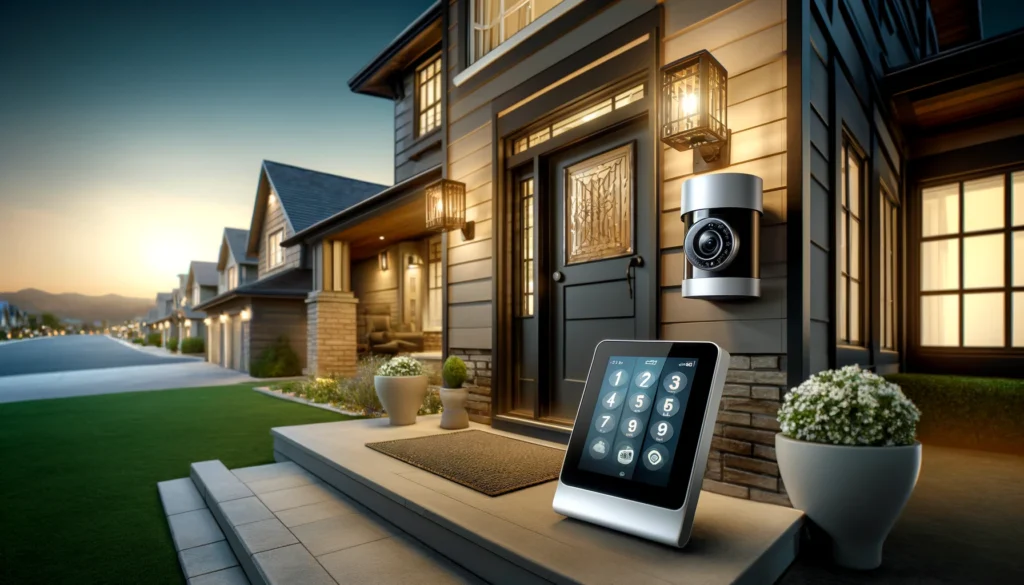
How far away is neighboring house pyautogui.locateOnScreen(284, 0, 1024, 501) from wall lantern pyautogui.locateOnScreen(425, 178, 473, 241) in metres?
0.04

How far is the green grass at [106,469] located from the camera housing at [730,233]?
2.74 m

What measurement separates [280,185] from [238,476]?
12022mm

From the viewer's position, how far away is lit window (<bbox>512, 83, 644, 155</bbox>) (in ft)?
10.4

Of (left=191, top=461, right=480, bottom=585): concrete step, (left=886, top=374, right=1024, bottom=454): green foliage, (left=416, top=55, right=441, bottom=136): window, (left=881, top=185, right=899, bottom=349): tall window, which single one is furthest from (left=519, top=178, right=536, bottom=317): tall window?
(left=416, top=55, right=441, bottom=136): window

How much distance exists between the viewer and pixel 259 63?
46.4 ft

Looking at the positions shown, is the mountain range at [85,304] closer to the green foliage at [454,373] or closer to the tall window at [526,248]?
the green foliage at [454,373]

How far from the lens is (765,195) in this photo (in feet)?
7.60

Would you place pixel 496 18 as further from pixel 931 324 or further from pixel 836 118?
pixel 931 324

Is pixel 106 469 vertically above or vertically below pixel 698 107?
below

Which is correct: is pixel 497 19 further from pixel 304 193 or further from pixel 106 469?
pixel 304 193

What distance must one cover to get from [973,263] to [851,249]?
2350 millimetres

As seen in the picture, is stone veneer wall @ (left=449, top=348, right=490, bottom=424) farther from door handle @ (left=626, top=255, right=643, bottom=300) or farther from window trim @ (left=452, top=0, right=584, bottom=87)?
window trim @ (left=452, top=0, right=584, bottom=87)

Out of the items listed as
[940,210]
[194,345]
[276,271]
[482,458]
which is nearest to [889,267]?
[940,210]

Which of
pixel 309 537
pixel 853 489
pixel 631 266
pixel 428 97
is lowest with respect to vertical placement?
pixel 309 537
